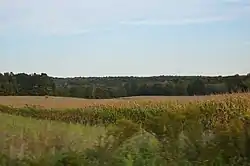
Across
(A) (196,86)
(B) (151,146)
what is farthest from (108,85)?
(B) (151,146)

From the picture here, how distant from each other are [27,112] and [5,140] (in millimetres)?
34746

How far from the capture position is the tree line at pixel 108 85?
174ft

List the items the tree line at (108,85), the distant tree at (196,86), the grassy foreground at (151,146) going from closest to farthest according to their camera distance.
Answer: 1. the grassy foreground at (151,146)
2. the distant tree at (196,86)
3. the tree line at (108,85)

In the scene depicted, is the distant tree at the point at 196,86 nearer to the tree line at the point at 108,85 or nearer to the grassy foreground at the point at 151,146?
the tree line at the point at 108,85

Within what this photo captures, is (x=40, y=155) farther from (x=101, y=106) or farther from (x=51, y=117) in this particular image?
(x=51, y=117)

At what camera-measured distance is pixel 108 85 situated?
67.7 meters

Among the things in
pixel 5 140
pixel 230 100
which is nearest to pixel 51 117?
pixel 230 100

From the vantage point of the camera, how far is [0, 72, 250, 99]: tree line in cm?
5296

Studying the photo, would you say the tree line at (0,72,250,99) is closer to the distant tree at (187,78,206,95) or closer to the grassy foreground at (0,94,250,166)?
the distant tree at (187,78,206,95)

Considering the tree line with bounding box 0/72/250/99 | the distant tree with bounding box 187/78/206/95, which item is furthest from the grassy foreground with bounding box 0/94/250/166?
the distant tree with bounding box 187/78/206/95

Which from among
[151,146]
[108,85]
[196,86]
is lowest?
[151,146]

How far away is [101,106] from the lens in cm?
3666

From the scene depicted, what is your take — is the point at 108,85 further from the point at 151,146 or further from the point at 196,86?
the point at 151,146

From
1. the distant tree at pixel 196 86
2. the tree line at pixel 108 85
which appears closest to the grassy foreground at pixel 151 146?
the tree line at pixel 108 85
